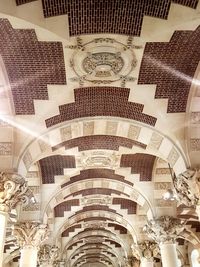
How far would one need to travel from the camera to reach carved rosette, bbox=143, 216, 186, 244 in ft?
40.3

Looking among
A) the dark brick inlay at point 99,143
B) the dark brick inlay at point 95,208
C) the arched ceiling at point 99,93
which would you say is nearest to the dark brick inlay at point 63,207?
→ the dark brick inlay at point 95,208

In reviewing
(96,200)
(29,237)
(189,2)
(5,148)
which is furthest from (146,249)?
(189,2)

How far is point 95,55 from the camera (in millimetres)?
7270

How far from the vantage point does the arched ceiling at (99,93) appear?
20.8 feet

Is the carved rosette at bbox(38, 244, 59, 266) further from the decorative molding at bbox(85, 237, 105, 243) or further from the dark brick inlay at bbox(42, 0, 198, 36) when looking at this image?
the dark brick inlay at bbox(42, 0, 198, 36)

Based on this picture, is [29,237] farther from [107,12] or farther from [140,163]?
[107,12]

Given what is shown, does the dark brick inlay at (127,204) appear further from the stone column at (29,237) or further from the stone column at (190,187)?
the stone column at (190,187)

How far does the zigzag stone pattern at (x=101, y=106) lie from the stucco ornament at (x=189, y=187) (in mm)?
1668

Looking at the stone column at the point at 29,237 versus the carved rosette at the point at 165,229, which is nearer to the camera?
the stone column at the point at 29,237

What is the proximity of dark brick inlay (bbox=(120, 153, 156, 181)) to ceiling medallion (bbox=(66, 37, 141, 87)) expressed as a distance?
15.0ft

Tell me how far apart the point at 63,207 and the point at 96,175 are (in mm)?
3616

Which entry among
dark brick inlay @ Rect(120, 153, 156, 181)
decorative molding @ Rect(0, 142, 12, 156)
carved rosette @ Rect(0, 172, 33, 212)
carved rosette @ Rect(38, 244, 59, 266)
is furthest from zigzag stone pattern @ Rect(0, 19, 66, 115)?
carved rosette @ Rect(38, 244, 59, 266)

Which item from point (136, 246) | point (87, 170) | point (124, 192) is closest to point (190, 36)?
point (87, 170)

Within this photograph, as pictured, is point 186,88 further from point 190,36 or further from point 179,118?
point 190,36
